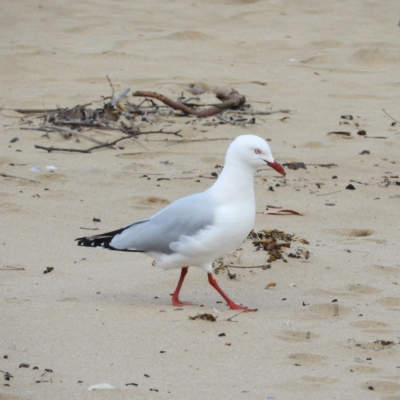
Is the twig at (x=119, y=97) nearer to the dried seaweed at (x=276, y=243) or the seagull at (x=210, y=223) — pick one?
the dried seaweed at (x=276, y=243)

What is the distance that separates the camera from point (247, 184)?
488 centimetres

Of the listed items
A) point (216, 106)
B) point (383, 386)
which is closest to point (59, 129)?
point (216, 106)

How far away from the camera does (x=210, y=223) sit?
→ 15.6 feet

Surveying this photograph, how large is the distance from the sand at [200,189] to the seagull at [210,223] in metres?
0.27

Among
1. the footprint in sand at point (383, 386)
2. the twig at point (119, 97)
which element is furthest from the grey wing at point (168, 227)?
the twig at point (119, 97)

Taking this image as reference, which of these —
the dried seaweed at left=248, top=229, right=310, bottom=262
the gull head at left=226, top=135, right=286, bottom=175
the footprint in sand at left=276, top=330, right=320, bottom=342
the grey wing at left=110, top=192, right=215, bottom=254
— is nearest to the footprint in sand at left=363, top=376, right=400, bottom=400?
the footprint in sand at left=276, top=330, right=320, bottom=342

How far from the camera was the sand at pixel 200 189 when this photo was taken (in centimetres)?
401

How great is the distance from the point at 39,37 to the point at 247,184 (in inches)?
A: 286

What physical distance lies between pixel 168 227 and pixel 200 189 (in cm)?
220

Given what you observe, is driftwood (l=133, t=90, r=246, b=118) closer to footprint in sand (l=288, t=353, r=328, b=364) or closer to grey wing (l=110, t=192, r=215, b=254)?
grey wing (l=110, t=192, r=215, b=254)

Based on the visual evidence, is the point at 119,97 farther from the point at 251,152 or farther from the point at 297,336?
the point at 297,336

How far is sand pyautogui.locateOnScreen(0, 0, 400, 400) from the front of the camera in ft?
13.2

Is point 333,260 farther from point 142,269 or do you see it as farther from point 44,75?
point 44,75

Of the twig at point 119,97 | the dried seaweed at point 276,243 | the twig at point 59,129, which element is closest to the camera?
the dried seaweed at point 276,243
